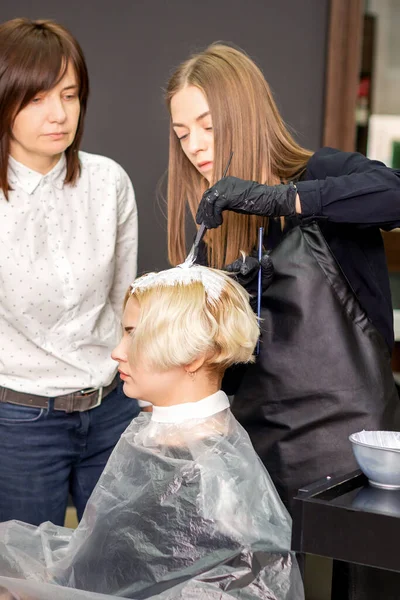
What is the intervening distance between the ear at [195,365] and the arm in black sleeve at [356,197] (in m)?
0.36

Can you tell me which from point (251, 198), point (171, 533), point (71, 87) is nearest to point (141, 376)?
point (171, 533)

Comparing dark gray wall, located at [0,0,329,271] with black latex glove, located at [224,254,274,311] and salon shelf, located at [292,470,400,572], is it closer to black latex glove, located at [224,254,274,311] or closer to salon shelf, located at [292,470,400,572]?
black latex glove, located at [224,254,274,311]

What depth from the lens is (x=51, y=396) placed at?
200 centimetres

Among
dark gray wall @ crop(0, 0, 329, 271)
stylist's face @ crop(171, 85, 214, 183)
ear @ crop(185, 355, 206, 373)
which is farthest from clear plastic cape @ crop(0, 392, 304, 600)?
dark gray wall @ crop(0, 0, 329, 271)

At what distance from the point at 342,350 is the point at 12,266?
2.78ft

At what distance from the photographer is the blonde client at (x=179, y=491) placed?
1.51 meters

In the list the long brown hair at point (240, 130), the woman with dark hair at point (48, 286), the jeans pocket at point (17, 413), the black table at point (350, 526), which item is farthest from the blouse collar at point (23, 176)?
the black table at point (350, 526)

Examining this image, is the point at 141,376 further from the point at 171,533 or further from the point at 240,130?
the point at 240,130

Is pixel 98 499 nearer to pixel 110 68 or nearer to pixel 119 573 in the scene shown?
pixel 119 573

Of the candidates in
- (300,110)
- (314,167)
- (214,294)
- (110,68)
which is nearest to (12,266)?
(214,294)

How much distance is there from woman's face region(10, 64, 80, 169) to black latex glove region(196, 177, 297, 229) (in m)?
0.57

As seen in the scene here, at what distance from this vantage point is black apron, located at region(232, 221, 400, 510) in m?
1.61

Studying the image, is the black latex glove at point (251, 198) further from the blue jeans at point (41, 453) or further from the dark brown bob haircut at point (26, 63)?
the blue jeans at point (41, 453)

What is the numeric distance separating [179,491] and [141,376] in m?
0.25
